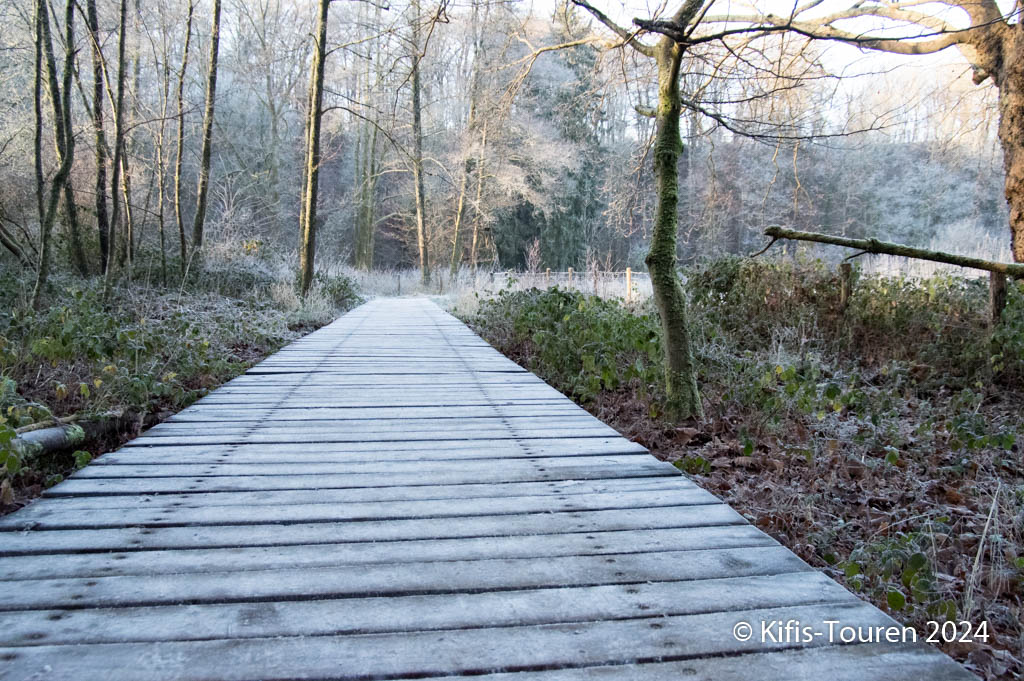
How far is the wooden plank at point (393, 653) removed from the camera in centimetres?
119

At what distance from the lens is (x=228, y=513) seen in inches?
79.1

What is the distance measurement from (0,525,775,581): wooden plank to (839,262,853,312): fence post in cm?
456

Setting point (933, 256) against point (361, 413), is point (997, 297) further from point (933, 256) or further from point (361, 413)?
point (361, 413)

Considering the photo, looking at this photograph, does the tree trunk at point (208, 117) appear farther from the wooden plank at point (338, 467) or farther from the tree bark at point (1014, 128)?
the tree bark at point (1014, 128)

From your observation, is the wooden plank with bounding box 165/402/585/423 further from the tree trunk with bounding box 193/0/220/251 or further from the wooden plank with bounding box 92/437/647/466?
the tree trunk with bounding box 193/0/220/251

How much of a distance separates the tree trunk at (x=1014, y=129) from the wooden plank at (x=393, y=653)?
19.8 feet

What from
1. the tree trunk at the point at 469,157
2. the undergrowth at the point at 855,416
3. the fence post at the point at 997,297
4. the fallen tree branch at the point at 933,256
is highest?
the tree trunk at the point at 469,157

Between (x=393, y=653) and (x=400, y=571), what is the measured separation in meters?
0.37

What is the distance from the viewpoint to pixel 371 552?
1737 millimetres

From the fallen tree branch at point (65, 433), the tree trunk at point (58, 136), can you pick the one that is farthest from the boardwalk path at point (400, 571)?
the tree trunk at point (58, 136)

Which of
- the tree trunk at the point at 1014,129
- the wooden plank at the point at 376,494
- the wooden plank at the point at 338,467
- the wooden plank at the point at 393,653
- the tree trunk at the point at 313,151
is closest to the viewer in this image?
the wooden plank at the point at 393,653

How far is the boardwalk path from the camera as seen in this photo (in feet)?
4.10

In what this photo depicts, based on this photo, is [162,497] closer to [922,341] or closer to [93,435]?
[93,435]

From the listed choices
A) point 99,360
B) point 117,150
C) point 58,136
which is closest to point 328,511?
point 99,360
